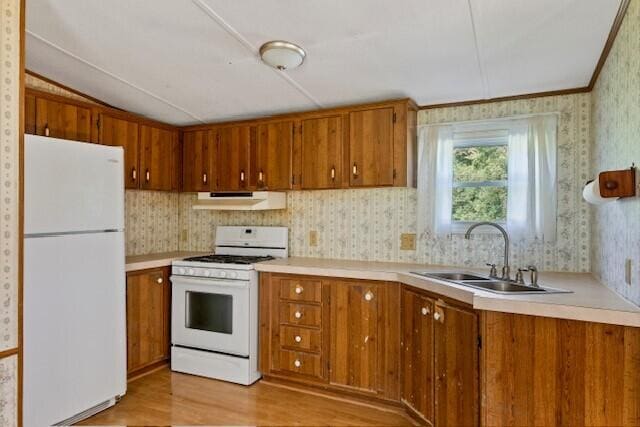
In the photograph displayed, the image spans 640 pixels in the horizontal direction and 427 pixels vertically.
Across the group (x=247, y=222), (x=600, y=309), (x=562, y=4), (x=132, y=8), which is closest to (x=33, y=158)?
(x=132, y=8)

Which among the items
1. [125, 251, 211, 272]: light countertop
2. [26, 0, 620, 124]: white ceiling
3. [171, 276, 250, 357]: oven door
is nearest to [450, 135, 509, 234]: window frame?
[26, 0, 620, 124]: white ceiling

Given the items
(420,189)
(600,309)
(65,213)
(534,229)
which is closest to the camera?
(600,309)

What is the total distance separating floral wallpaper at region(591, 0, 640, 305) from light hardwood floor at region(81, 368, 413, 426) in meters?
1.55

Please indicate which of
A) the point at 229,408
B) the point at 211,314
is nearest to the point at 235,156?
the point at 211,314

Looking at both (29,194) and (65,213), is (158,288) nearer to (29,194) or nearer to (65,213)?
(65,213)

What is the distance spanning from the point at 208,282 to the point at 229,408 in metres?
0.97

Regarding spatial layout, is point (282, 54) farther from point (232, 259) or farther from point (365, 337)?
point (365, 337)

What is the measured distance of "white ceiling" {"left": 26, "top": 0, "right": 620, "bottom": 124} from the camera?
1856 millimetres

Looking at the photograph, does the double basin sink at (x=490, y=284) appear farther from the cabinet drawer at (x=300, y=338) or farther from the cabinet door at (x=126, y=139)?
the cabinet door at (x=126, y=139)

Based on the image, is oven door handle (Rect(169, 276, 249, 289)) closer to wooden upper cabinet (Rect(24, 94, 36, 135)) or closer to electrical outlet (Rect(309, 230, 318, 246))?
electrical outlet (Rect(309, 230, 318, 246))

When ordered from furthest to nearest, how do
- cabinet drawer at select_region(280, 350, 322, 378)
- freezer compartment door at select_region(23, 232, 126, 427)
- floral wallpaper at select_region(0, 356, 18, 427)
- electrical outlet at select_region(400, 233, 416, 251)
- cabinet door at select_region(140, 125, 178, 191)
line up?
cabinet door at select_region(140, 125, 178, 191) < electrical outlet at select_region(400, 233, 416, 251) < cabinet drawer at select_region(280, 350, 322, 378) < freezer compartment door at select_region(23, 232, 126, 427) < floral wallpaper at select_region(0, 356, 18, 427)

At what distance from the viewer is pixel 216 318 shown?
10.3 ft

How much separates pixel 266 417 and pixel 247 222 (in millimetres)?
1847

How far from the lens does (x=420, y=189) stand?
3059 mm
